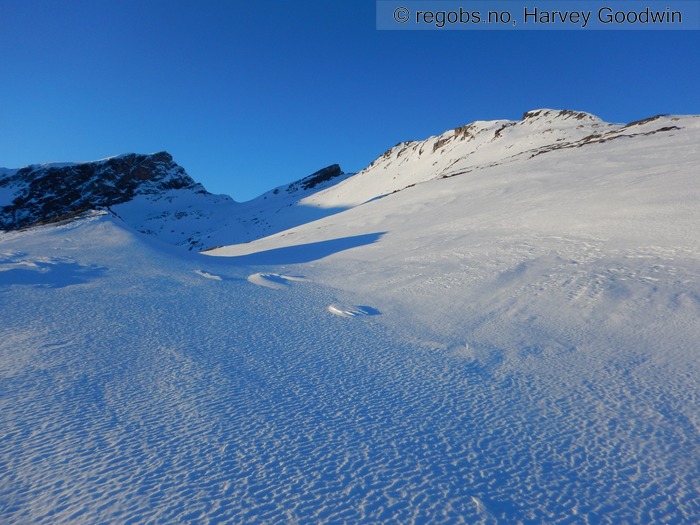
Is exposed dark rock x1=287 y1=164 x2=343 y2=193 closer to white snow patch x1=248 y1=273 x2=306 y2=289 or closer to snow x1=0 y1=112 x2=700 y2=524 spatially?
white snow patch x1=248 y1=273 x2=306 y2=289

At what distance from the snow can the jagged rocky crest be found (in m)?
94.8

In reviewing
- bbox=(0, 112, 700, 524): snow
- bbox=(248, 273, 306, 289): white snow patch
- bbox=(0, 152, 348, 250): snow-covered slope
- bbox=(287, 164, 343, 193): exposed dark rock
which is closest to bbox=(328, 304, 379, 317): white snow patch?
bbox=(0, 112, 700, 524): snow

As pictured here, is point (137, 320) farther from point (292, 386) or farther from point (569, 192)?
point (569, 192)

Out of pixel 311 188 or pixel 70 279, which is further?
pixel 311 188

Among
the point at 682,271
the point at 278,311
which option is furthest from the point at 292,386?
the point at 682,271

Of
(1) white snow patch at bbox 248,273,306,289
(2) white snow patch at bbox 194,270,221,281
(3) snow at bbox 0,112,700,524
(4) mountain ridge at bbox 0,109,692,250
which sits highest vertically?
(4) mountain ridge at bbox 0,109,692,250

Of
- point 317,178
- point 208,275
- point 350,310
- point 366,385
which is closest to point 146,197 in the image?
point 317,178

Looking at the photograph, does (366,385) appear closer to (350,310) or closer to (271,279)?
(350,310)

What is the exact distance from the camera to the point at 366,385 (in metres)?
4.97

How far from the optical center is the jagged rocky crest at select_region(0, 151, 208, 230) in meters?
87.8

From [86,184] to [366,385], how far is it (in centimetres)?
12018

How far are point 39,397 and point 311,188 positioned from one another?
86.1 metres

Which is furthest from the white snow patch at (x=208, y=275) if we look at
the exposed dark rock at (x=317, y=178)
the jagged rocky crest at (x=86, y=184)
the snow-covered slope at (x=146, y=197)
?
the jagged rocky crest at (x=86, y=184)

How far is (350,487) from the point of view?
3.10m
